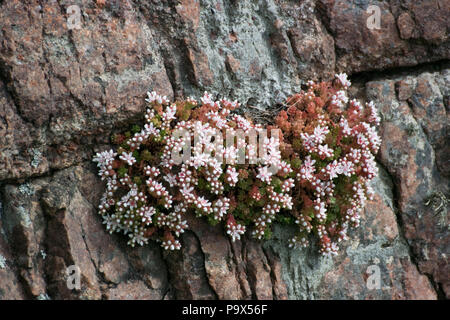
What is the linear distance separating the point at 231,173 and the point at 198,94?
153 centimetres

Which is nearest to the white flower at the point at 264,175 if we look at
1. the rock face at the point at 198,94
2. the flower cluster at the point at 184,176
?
the flower cluster at the point at 184,176

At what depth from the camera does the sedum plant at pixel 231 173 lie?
22.9 ft

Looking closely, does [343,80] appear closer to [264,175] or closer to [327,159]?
[327,159]

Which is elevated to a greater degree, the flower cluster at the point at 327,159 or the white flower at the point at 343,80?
the white flower at the point at 343,80

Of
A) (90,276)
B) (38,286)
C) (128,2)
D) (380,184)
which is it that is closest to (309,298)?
(380,184)

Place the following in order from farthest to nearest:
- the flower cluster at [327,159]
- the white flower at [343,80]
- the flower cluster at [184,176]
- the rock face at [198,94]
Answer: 1. the white flower at [343,80]
2. the flower cluster at [327,159]
3. the flower cluster at [184,176]
4. the rock face at [198,94]

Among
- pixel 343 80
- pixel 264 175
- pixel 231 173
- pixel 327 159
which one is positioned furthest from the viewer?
pixel 343 80

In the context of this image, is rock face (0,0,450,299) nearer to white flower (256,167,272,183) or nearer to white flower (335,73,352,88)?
white flower (335,73,352,88)

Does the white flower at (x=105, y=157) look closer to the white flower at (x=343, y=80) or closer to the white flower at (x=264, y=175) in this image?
the white flower at (x=264, y=175)

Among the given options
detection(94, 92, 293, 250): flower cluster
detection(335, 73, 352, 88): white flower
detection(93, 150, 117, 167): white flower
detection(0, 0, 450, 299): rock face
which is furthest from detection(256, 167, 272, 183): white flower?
A: detection(335, 73, 352, 88): white flower

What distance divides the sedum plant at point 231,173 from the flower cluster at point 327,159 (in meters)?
0.02

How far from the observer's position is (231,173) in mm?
6891

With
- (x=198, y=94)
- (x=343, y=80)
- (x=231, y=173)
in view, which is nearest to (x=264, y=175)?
(x=231, y=173)

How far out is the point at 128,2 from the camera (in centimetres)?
727
